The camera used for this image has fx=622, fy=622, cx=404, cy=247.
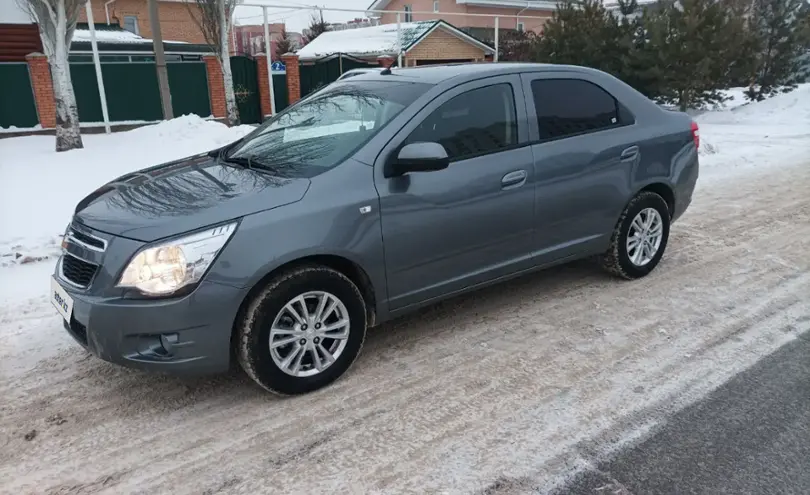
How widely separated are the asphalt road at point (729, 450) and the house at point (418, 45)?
2150 centimetres

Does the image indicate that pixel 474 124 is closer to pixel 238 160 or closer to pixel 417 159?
pixel 417 159

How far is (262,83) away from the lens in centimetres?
1900

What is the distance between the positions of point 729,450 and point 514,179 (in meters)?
2.07

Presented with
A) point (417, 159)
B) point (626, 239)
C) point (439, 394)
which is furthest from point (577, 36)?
point (439, 394)

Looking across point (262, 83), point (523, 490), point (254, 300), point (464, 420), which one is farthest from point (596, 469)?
point (262, 83)

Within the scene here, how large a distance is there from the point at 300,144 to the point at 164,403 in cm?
182

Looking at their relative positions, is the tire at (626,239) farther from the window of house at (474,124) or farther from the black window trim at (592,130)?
the window of house at (474,124)

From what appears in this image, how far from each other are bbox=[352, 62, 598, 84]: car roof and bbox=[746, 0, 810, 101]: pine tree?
16.1 meters

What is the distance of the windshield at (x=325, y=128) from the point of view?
3.83 meters

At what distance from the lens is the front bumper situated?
10.1ft

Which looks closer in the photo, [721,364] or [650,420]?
[650,420]

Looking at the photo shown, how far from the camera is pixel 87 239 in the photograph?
338 cm

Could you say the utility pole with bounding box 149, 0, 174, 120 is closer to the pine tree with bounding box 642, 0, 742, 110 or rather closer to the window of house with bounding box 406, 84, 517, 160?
the window of house with bounding box 406, 84, 517, 160

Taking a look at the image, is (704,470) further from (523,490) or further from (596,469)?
(523,490)
